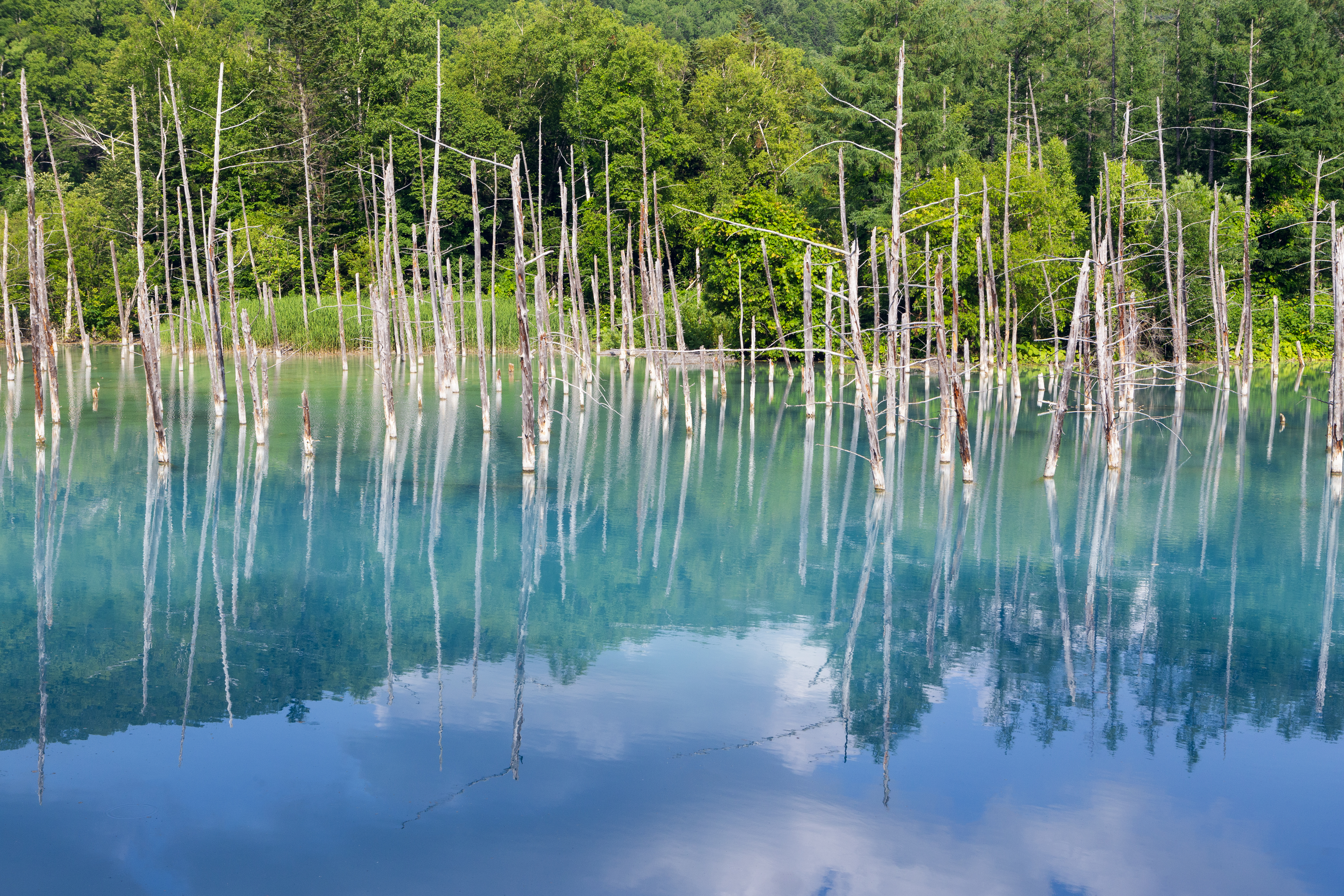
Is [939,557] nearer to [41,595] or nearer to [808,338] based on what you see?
[808,338]

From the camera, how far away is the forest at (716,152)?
43594mm

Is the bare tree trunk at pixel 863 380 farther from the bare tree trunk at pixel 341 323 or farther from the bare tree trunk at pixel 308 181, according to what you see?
the bare tree trunk at pixel 308 181

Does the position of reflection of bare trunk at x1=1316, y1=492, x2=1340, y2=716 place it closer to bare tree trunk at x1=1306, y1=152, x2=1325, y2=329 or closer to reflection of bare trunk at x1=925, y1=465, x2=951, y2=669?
reflection of bare trunk at x1=925, y1=465, x2=951, y2=669

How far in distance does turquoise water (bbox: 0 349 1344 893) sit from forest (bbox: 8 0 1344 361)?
2344 centimetres

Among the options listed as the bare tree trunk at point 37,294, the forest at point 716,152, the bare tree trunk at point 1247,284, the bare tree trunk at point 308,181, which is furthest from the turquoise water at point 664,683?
the bare tree trunk at point 308,181

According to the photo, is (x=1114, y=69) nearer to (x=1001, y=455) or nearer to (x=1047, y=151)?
(x=1047, y=151)

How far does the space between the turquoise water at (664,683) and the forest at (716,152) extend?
23443mm

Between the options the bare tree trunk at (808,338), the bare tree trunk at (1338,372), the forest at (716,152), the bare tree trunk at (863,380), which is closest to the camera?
the bare tree trunk at (863,380)

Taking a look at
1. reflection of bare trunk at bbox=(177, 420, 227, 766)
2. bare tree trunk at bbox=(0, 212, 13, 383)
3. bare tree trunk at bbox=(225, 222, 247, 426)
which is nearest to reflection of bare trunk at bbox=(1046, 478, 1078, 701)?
reflection of bare trunk at bbox=(177, 420, 227, 766)

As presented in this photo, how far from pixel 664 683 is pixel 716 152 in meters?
51.2

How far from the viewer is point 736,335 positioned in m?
43.2

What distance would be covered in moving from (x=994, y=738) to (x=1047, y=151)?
44.2 meters

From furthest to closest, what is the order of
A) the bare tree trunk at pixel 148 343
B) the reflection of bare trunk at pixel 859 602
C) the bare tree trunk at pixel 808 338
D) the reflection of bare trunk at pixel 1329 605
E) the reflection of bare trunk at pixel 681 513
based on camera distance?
1. the bare tree trunk at pixel 808 338
2. the bare tree trunk at pixel 148 343
3. the reflection of bare trunk at pixel 681 513
4. the reflection of bare trunk at pixel 1329 605
5. the reflection of bare trunk at pixel 859 602

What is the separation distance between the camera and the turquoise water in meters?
7.38
